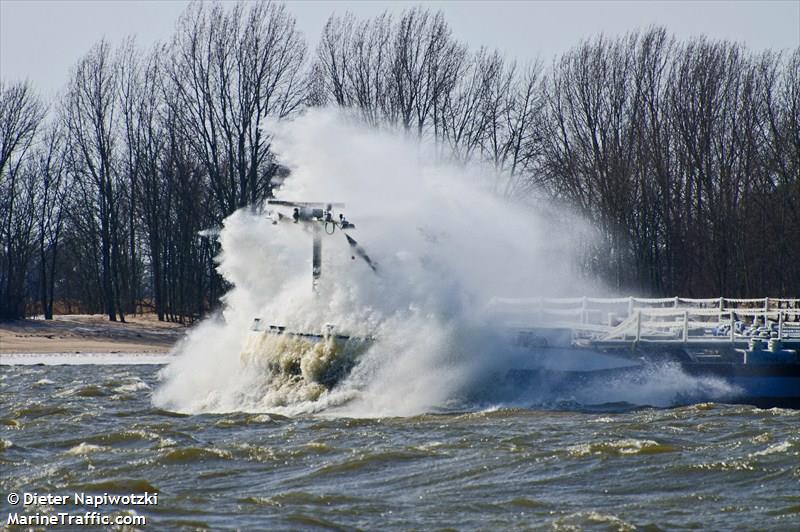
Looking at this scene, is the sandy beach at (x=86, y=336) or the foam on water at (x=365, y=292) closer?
the foam on water at (x=365, y=292)

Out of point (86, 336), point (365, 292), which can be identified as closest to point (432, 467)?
point (365, 292)

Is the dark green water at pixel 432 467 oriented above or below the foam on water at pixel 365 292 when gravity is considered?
below

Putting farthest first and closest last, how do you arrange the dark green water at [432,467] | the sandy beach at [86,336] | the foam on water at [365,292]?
the sandy beach at [86,336], the foam on water at [365,292], the dark green water at [432,467]

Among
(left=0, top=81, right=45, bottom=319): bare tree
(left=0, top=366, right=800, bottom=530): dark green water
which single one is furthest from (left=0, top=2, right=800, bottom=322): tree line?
(left=0, top=366, right=800, bottom=530): dark green water

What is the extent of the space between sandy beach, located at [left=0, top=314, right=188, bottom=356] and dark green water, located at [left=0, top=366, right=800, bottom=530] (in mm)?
24752

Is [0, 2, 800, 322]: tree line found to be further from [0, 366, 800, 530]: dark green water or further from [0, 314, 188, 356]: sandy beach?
[0, 366, 800, 530]: dark green water

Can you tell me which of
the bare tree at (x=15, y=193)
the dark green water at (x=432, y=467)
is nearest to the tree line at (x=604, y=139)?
the bare tree at (x=15, y=193)

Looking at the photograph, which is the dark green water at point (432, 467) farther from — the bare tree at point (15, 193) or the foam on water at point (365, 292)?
the bare tree at point (15, 193)

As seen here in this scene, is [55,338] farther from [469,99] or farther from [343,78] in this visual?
[469,99]

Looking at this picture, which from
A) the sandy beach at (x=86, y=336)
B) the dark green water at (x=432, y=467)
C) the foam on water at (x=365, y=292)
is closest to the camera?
the dark green water at (x=432, y=467)

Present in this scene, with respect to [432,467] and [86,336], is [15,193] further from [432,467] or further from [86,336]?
[432,467]

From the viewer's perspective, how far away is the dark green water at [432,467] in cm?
1345

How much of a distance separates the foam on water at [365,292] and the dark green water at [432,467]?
178 cm

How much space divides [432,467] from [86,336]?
38704 mm
